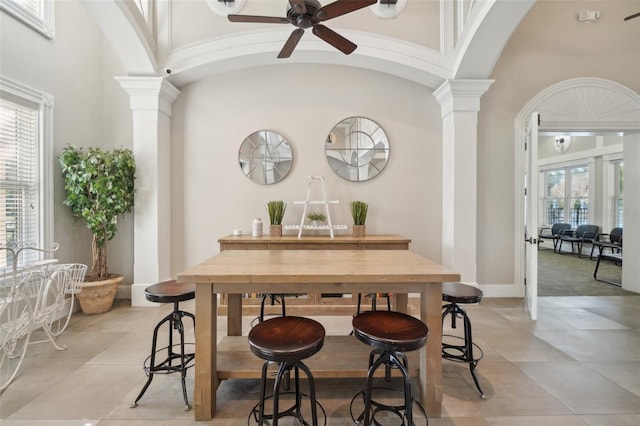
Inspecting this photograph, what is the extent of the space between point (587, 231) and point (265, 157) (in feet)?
27.6

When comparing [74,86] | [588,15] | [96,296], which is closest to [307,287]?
[96,296]

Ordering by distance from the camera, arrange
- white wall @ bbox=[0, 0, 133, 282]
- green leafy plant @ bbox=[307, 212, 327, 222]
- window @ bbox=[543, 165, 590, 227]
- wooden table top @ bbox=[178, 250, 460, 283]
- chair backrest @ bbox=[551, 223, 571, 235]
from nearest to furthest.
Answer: wooden table top @ bbox=[178, 250, 460, 283] < white wall @ bbox=[0, 0, 133, 282] < green leafy plant @ bbox=[307, 212, 327, 222] < window @ bbox=[543, 165, 590, 227] < chair backrest @ bbox=[551, 223, 571, 235]

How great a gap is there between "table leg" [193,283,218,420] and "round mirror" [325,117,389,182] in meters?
2.83

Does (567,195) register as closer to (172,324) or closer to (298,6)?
(298,6)

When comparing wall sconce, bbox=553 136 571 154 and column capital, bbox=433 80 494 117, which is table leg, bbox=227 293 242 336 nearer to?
column capital, bbox=433 80 494 117

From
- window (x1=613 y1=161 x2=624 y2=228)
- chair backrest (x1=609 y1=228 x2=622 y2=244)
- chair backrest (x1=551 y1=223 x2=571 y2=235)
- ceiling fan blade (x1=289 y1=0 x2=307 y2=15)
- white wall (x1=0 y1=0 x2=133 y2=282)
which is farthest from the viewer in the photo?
chair backrest (x1=551 y1=223 x2=571 y2=235)

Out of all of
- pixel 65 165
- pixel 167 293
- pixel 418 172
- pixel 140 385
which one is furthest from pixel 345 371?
pixel 65 165

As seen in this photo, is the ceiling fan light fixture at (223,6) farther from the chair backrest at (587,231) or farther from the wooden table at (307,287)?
the chair backrest at (587,231)

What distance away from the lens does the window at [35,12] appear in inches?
114

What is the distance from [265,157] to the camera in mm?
4293

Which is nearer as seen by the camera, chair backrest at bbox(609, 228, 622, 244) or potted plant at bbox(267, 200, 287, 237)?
potted plant at bbox(267, 200, 287, 237)

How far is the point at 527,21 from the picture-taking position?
415 centimetres

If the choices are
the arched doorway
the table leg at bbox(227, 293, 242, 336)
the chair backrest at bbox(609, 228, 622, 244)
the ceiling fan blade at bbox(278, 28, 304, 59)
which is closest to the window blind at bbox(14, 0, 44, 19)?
the ceiling fan blade at bbox(278, 28, 304, 59)

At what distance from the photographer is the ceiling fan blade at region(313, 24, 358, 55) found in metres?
2.51
